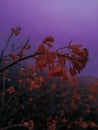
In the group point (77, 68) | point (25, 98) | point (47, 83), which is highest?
point (47, 83)

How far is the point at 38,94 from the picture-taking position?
3.71 metres

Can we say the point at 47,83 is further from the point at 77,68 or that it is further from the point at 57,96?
the point at 77,68

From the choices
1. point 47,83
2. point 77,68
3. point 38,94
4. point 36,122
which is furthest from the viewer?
point 47,83

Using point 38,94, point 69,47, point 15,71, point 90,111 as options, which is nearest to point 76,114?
point 90,111

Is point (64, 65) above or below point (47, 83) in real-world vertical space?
below

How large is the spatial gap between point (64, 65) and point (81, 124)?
9.96ft

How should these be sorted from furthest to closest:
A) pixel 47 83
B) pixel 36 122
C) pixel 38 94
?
pixel 47 83
pixel 38 94
pixel 36 122

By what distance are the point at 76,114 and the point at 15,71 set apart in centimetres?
95

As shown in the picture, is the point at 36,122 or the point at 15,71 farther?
the point at 15,71

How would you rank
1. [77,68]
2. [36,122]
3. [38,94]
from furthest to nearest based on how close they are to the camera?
[38,94] → [36,122] → [77,68]

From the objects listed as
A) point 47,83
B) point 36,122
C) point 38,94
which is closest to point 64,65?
point 36,122

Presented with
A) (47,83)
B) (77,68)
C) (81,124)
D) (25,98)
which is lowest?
(77,68)

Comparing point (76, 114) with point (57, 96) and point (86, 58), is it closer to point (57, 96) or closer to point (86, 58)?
point (57, 96)

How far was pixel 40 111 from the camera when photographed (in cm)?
350
